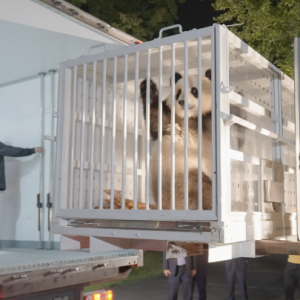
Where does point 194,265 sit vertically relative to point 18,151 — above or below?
below

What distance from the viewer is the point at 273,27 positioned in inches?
471

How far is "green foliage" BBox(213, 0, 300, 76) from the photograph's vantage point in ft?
37.6

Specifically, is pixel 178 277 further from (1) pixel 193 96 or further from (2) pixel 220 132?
(2) pixel 220 132

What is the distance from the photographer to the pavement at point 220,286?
413 inches

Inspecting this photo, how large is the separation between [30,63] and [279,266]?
11975mm

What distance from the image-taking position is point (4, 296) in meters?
3.04

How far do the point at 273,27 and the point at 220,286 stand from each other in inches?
261

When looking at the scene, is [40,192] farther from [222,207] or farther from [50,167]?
[222,207]

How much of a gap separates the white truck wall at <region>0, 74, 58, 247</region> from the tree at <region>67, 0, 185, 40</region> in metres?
10.3

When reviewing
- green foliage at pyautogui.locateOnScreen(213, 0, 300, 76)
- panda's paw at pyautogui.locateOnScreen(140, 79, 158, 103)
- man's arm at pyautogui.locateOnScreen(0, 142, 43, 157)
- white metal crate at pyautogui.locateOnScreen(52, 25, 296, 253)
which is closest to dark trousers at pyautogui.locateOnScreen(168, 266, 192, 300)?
man's arm at pyautogui.locateOnScreen(0, 142, 43, 157)

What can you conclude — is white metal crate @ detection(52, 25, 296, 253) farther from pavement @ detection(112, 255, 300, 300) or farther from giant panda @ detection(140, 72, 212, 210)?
pavement @ detection(112, 255, 300, 300)

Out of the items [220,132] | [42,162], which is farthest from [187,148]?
[42,162]

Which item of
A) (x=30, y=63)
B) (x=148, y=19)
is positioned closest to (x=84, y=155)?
(x=30, y=63)

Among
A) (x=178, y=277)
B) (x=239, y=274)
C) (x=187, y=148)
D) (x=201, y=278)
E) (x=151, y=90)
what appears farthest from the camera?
(x=201, y=278)
